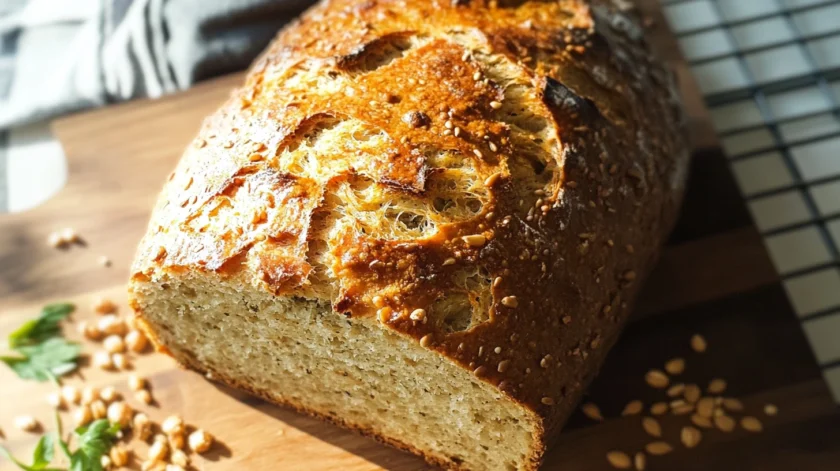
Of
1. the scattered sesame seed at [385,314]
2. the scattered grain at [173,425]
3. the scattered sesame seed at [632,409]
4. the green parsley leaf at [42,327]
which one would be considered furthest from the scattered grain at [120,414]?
the scattered sesame seed at [632,409]

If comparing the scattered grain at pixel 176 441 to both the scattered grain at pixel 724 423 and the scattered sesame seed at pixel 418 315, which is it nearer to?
the scattered sesame seed at pixel 418 315

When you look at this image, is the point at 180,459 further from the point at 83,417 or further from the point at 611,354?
the point at 611,354

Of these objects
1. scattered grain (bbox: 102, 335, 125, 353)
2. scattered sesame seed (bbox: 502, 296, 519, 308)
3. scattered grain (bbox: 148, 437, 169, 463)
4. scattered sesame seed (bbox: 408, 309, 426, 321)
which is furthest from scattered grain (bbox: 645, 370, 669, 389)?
scattered grain (bbox: 102, 335, 125, 353)

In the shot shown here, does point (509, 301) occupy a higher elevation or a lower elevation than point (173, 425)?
higher

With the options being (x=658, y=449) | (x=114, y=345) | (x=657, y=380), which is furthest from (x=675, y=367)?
(x=114, y=345)

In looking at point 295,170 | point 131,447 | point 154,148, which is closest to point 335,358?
point 295,170

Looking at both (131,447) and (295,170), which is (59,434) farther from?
(295,170)

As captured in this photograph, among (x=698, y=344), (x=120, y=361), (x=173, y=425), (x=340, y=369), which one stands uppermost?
(x=340, y=369)
